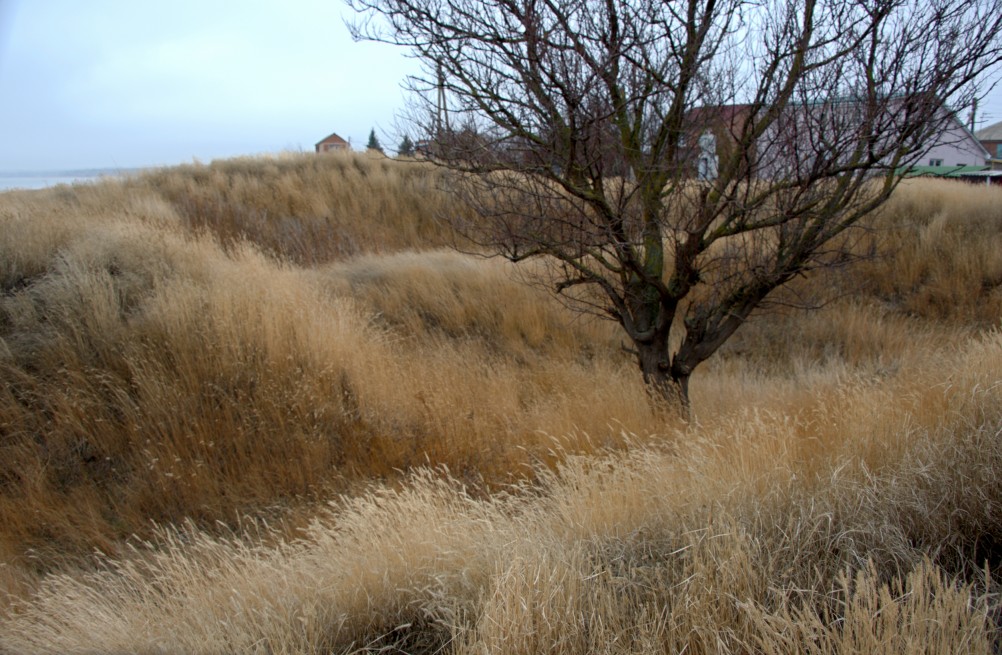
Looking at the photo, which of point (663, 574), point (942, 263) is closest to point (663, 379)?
point (663, 574)

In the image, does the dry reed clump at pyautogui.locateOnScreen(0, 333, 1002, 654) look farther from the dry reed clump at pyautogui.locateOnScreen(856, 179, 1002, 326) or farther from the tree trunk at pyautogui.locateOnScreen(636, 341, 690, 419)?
the dry reed clump at pyautogui.locateOnScreen(856, 179, 1002, 326)

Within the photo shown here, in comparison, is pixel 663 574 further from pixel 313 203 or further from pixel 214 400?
A: pixel 313 203

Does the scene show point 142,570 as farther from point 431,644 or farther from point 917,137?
point 917,137

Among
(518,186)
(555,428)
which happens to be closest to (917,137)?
(518,186)

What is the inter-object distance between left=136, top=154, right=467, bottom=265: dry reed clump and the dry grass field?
7.61 ft

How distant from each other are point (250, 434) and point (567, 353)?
15.2 feet

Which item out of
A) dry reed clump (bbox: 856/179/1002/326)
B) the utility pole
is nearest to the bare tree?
the utility pole

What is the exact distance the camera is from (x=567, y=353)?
8930 millimetres

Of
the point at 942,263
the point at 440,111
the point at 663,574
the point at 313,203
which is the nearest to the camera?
the point at 663,574

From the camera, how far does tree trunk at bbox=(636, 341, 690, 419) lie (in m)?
5.62

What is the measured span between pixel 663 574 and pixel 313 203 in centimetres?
1467

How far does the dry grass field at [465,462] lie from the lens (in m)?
2.58

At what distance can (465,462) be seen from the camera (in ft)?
17.9

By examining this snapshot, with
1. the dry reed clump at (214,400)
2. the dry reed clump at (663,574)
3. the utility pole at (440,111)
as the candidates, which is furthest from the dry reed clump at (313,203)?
the dry reed clump at (663,574)
